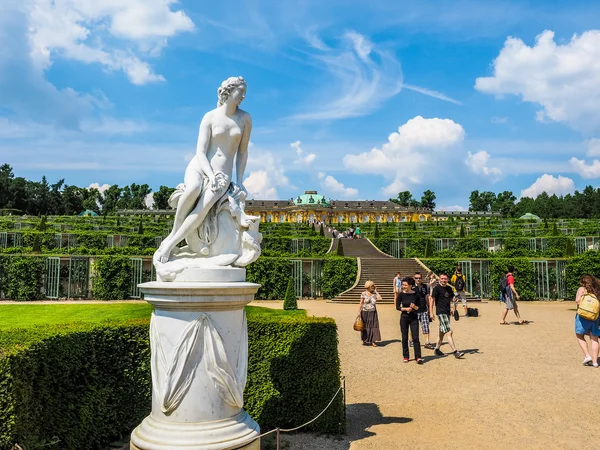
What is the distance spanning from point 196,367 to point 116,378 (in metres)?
2.08

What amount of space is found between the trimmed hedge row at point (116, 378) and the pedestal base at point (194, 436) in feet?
3.62

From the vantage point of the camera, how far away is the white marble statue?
4.62 metres

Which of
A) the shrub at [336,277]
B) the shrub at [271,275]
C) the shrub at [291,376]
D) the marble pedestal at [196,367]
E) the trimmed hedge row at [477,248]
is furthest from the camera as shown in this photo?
the trimmed hedge row at [477,248]

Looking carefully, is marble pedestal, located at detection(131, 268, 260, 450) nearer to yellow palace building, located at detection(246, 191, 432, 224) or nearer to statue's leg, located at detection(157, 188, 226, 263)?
statue's leg, located at detection(157, 188, 226, 263)

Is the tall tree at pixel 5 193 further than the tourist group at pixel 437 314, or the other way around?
the tall tree at pixel 5 193

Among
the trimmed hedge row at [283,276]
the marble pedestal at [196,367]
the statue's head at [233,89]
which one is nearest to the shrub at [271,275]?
the trimmed hedge row at [283,276]

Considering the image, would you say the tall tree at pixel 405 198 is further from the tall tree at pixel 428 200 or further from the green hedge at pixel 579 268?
the green hedge at pixel 579 268

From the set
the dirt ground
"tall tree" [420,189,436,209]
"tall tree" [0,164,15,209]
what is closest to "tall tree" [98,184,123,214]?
"tall tree" [0,164,15,209]

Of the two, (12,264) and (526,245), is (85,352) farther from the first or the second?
(526,245)

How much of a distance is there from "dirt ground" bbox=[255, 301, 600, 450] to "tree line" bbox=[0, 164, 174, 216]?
7981 centimetres

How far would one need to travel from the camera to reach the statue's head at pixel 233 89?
4.77 metres

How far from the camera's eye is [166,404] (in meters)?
4.21

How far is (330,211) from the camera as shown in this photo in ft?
383

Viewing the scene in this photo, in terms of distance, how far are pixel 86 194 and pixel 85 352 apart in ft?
371
